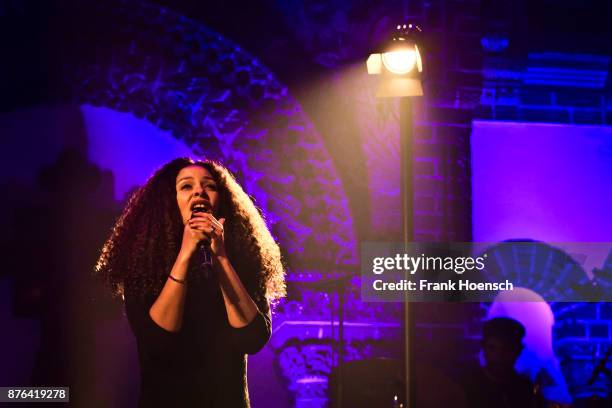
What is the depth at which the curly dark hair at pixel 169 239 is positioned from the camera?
10.8 ft

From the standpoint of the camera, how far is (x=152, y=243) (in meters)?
3.32

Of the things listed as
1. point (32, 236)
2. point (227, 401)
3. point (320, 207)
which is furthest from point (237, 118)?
point (227, 401)

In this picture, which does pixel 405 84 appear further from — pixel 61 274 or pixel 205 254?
pixel 61 274

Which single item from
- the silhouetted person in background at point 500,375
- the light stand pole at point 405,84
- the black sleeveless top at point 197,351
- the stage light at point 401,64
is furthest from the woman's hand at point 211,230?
the silhouetted person in background at point 500,375

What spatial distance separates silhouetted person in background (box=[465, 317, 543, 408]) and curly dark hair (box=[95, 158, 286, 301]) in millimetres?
1125

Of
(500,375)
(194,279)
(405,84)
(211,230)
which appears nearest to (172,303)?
(194,279)

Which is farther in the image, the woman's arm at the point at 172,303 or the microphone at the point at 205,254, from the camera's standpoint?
the microphone at the point at 205,254

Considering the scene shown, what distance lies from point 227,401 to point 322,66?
6.05ft

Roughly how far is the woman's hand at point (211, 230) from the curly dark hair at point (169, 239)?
15 centimetres

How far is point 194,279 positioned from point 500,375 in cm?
170

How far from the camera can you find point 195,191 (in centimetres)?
344

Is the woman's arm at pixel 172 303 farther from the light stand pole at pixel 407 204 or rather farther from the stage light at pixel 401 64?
the stage light at pixel 401 64

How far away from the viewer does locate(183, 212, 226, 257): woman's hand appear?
10.4 feet

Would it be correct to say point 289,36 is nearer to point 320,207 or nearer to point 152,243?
point 320,207
